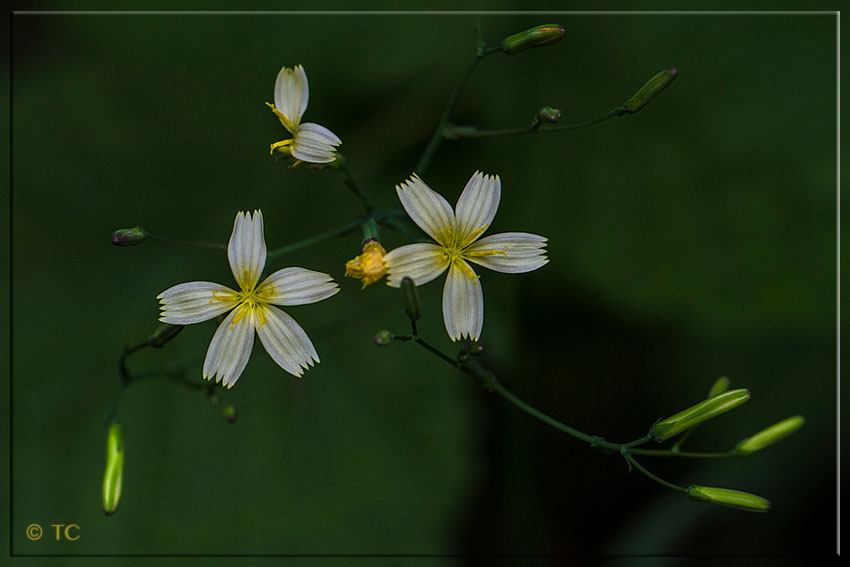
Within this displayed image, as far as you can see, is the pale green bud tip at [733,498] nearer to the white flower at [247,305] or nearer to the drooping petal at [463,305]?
the drooping petal at [463,305]

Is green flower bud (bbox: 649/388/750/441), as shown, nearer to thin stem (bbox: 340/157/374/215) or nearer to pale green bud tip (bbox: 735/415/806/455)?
pale green bud tip (bbox: 735/415/806/455)

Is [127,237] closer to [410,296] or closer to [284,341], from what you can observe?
[284,341]

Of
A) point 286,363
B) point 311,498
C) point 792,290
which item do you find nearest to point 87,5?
point 286,363

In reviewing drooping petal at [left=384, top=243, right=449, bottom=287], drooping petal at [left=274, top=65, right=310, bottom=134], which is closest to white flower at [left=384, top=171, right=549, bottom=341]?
drooping petal at [left=384, top=243, right=449, bottom=287]

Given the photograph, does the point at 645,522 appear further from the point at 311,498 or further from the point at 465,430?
the point at 311,498

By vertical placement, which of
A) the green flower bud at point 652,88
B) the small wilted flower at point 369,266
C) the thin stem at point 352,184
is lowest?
the small wilted flower at point 369,266

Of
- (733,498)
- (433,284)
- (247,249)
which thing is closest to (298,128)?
(247,249)

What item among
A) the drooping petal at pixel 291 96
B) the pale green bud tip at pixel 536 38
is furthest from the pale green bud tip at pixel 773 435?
the drooping petal at pixel 291 96
